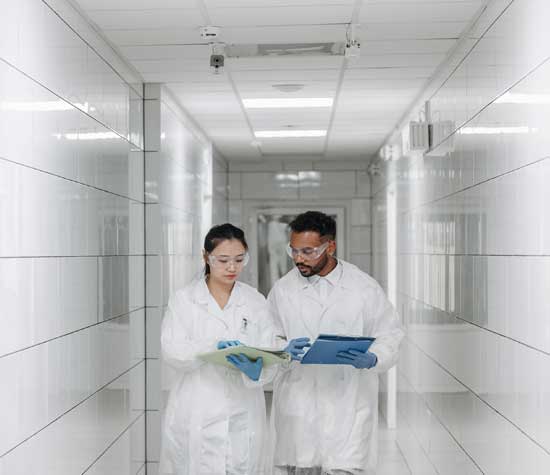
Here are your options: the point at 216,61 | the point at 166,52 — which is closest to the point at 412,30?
the point at 216,61

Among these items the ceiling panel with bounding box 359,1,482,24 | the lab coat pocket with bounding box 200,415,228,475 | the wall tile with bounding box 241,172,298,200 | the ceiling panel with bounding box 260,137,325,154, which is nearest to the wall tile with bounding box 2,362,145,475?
the lab coat pocket with bounding box 200,415,228,475

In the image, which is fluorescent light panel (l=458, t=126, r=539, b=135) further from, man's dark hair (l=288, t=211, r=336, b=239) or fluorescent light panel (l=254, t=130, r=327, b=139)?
fluorescent light panel (l=254, t=130, r=327, b=139)

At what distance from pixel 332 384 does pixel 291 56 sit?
4.92ft

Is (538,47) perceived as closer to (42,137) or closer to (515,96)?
(515,96)

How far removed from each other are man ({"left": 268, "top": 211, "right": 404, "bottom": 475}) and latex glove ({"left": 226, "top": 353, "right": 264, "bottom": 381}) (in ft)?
1.23

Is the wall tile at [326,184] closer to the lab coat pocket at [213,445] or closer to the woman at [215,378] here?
the woman at [215,378]

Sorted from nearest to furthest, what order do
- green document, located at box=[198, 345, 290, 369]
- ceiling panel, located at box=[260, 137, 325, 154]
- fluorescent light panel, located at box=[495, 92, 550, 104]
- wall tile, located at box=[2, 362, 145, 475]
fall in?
fluorescent light panel, located at box=[495, 92, 550, 104] → wall tile, located at box=[2, 362, 145, 475] → green document, located at box=[198, 345, 290, 369] → ceiling panel, located at box=[260, 137, 325, 154]

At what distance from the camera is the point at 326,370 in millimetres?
3625

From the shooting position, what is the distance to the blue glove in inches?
133

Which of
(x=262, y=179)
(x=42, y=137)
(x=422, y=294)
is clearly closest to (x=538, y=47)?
(x=42, y=137)

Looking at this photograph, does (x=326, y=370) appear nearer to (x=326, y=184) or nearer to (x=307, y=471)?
(x=307, y=471)

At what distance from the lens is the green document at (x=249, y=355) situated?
10.3ft

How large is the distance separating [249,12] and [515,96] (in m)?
1.25

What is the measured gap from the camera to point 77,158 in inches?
137
